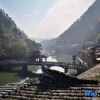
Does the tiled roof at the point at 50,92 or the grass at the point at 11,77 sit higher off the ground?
the grass at the point at 11,77

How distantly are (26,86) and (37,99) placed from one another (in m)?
3.27

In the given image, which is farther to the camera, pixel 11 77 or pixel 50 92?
pixel 11 77

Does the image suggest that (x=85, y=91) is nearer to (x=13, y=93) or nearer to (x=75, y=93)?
(x=75, y=93)

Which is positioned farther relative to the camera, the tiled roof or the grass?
the grass

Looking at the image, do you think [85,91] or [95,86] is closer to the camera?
[85,91]

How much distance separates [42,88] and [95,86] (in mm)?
2906

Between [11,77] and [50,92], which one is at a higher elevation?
[11,77]

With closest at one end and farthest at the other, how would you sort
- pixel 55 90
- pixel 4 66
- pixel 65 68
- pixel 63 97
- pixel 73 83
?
pixel 63 97 < pixel 55 90 < pixel 73 83 < pixel 65 68 < pixel 4 66

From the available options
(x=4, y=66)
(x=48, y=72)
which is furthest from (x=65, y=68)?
(x=48, y=72)

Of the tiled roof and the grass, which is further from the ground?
the grass

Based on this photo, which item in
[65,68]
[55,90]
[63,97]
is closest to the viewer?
[63,97]

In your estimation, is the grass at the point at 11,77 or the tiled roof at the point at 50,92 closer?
the tiled roof at the point at 50,92

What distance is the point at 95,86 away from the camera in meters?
15.9

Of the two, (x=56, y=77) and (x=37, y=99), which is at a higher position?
(x=56, y=77)
